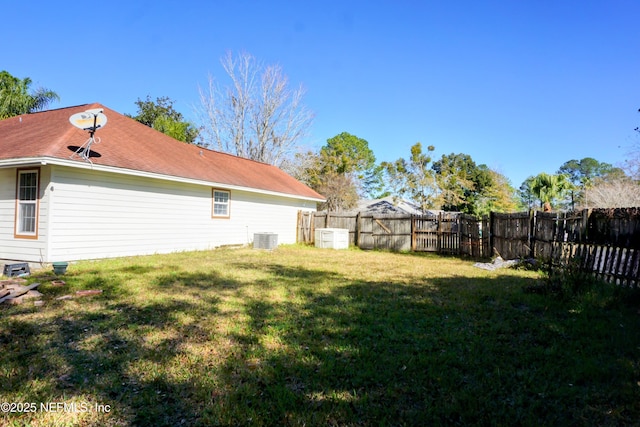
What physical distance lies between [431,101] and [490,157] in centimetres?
2059

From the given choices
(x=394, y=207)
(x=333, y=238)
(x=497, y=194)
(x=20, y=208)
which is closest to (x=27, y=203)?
(x=20, y=208)

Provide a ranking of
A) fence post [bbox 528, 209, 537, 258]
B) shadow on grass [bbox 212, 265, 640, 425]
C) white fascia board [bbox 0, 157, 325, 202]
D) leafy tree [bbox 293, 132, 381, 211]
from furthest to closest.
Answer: leafy tree [bbox 293, 132, 381, 211] → fence post [bbox 528, 209, 537, 258] → white fascia board [bbox 0, 157, 325, 202] → shadow on grass [bbox 212, 265, 640, 425]

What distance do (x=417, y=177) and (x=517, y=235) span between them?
1954cm

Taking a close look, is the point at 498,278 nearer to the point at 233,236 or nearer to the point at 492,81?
the point at 233,236

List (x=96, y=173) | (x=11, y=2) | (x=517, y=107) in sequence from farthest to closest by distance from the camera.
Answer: (x=517, y=107) < (x=11, y=2) < (x=96, y=173)

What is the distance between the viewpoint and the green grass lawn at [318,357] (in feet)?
8.00

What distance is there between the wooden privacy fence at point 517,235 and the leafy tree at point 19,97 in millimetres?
14912

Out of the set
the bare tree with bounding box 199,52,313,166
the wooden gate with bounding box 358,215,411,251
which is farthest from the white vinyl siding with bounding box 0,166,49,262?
the bare tree with bounding box 199,52,313,166

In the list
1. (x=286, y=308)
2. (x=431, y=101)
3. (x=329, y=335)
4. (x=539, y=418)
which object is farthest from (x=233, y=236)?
(x=431, y=101)

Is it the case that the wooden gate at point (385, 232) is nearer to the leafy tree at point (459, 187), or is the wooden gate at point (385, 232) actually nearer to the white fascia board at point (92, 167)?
the white fascia board at point (92, 167)

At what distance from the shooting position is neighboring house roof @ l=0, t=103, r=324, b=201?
827cm

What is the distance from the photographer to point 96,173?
8945 millimetres

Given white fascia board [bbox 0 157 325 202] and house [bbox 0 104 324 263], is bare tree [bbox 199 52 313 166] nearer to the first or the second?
house [bbox 0 104 324 263]

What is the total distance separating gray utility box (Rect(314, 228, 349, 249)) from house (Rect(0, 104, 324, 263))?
296 cm
